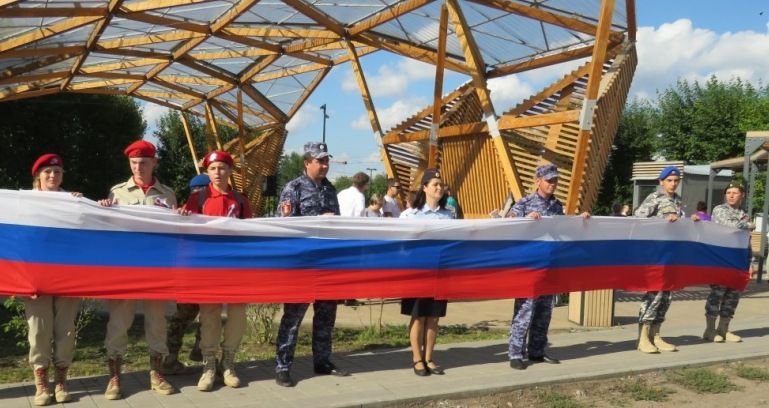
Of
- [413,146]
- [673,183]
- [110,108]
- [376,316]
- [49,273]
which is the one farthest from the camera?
[110,108]

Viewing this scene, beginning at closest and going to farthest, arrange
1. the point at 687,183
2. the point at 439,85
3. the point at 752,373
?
the point at 752,373, the point at 439,85, the point at 687,183

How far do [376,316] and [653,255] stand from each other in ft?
13.9

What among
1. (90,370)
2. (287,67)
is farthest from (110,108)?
(90,370)

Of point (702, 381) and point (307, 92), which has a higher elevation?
point (307, 92)

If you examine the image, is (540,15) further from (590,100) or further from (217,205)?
(217,205)

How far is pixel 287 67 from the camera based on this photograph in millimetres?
23953

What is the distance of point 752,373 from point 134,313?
5480mm

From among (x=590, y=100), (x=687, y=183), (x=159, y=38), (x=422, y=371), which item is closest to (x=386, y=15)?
(x=590, y=100)

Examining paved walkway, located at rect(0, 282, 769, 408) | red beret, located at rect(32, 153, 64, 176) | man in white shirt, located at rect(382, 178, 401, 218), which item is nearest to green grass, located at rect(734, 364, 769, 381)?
paved walkway, located at rect(0, 282, 769, 408)

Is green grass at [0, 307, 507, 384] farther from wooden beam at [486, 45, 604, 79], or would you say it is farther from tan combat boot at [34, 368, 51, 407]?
wooden beam at [486, 45, 604, 79]

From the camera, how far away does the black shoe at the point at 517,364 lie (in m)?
6.48

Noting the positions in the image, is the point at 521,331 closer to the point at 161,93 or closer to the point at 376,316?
the point at 376,316

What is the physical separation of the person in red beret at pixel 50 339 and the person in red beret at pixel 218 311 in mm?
926

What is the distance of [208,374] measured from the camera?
546 centimetres
